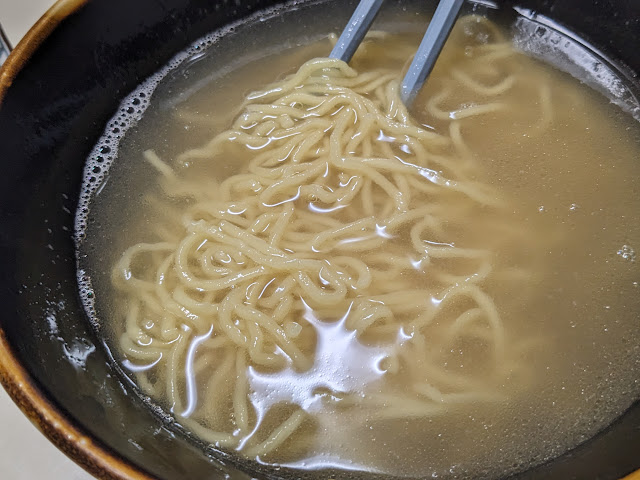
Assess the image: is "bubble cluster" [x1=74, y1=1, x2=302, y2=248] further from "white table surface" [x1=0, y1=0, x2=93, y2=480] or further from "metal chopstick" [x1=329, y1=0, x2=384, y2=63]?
"white table surface" [x1=0, y1=0, x2=93, y2=480]

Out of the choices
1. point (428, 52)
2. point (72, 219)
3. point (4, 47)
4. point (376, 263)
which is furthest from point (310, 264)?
point (4, 47)

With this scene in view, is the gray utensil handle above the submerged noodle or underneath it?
above

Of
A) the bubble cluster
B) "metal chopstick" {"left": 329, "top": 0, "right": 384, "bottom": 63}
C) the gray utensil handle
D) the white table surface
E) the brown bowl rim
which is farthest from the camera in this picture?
the gray utensil handle

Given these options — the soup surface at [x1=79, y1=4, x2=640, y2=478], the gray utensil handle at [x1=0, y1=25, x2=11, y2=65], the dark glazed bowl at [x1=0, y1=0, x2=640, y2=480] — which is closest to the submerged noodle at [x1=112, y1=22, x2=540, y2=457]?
the soup surface at [x1=79, y1=4, x2=640, y2=478]

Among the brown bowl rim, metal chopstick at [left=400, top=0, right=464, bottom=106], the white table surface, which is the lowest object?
the white table surface

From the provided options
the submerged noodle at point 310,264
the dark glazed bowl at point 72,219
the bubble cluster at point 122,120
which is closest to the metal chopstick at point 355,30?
the submerged noodle at point 310,264

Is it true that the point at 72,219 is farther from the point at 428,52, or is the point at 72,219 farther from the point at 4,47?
the point at 428,52

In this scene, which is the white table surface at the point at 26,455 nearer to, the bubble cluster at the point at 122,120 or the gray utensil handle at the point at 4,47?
the bubble cluster at the point at 122,120
